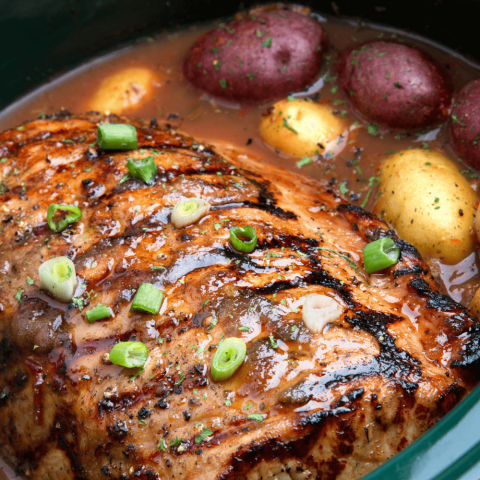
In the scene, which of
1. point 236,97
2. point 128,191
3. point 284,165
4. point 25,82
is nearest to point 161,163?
point 128,191

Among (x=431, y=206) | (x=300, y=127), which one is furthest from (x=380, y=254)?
(x=300, y=127)

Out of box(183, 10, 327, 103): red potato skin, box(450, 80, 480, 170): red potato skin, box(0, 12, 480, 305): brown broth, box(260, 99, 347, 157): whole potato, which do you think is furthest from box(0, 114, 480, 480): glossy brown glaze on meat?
box(183, 10, 327, 103): red potato skin

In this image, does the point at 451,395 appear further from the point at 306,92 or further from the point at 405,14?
the point at 405,14

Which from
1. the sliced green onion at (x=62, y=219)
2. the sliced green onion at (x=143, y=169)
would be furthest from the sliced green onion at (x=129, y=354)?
the sliced green onion at (x=143, y=169)

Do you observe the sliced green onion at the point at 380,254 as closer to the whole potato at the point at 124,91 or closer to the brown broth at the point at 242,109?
the brown broth at the point at 242,109

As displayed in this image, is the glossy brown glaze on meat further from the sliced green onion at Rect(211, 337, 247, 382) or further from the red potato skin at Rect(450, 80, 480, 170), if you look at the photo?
the red potato skin at Rect(450, 80, 480, 170)

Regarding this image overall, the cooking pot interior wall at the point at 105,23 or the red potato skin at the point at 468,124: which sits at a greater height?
the cooking pot interior wall at the point at 105,23
